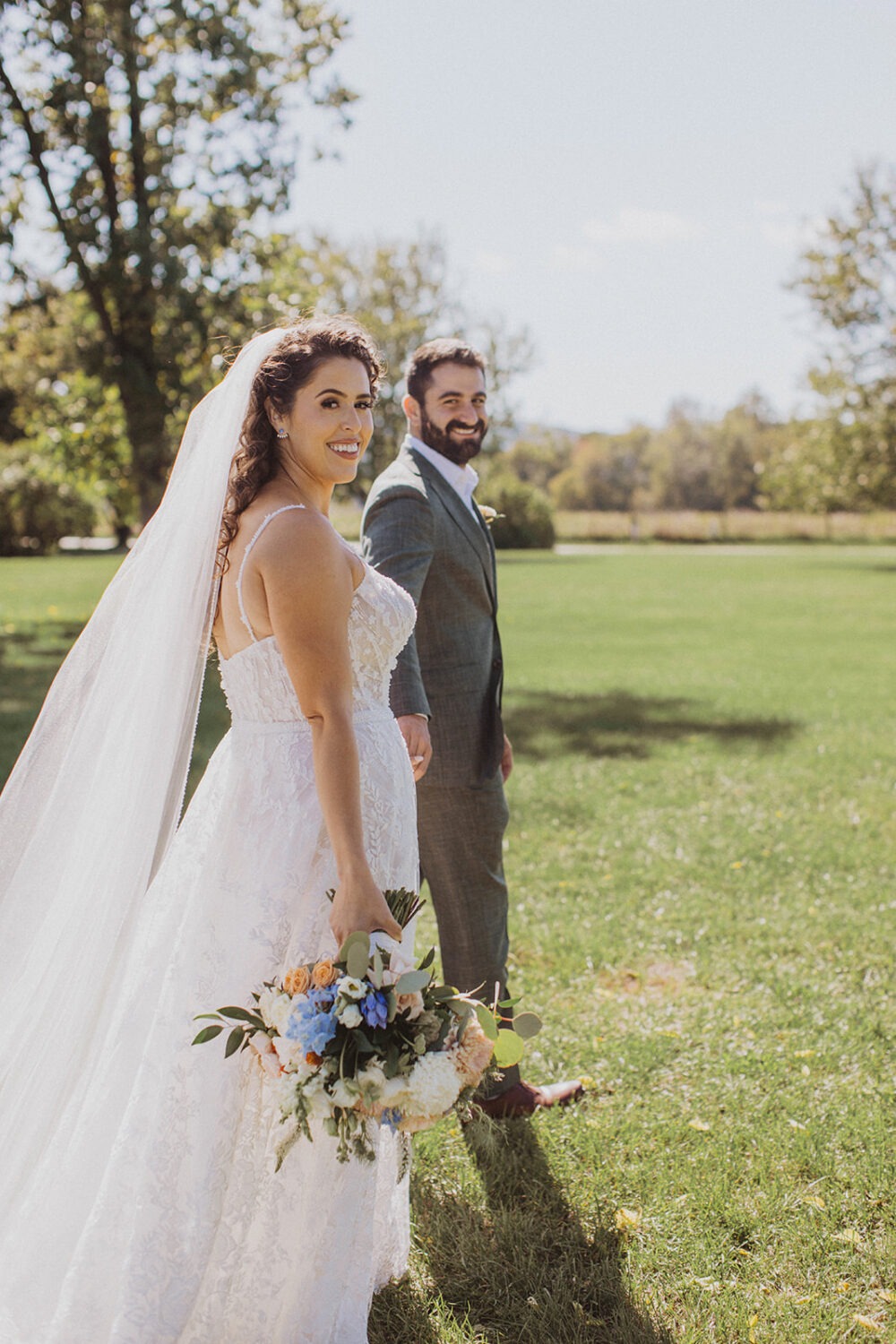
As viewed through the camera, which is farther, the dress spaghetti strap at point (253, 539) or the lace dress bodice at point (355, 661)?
the lace dress bodice at point (355, 661)

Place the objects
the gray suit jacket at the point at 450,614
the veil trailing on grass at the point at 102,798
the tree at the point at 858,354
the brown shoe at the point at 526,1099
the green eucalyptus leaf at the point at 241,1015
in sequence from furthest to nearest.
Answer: the tree at the point at 858,354 < the brown shoe at the point at 526,1099 < the gray suit jacket at the point at 450,614 < the veil trailing on grass at the point at 102,798 < the green eucalyptus leaf at the point at 241,1015

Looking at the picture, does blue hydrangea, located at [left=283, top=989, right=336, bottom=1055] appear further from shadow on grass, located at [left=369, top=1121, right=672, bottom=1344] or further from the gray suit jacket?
the gray suit jacket

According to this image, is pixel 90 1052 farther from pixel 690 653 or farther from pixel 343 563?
pixel 690 653

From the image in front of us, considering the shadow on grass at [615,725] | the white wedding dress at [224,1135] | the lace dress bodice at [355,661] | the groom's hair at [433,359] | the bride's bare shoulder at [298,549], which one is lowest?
the shadow on grass at [615,725]

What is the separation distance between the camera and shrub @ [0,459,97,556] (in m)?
41.9

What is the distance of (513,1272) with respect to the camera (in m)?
3.16

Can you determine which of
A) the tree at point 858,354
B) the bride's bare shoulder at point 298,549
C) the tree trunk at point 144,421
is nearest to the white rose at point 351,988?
the bride's bare shoulder at point 298,549

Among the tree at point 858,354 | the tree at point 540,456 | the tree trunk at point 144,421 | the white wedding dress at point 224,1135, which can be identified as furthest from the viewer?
the tree at point 540,456

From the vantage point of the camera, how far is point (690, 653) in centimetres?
1691

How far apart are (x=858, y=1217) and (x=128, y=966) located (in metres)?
2.32

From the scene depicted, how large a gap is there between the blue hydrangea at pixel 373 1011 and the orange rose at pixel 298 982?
0.13 metres

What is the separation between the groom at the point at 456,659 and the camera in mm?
3793

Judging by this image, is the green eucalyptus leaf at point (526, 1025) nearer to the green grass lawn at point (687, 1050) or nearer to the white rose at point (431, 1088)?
the white rose at point (431, 1088)

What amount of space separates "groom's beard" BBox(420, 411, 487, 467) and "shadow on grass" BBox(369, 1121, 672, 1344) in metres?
2.17
